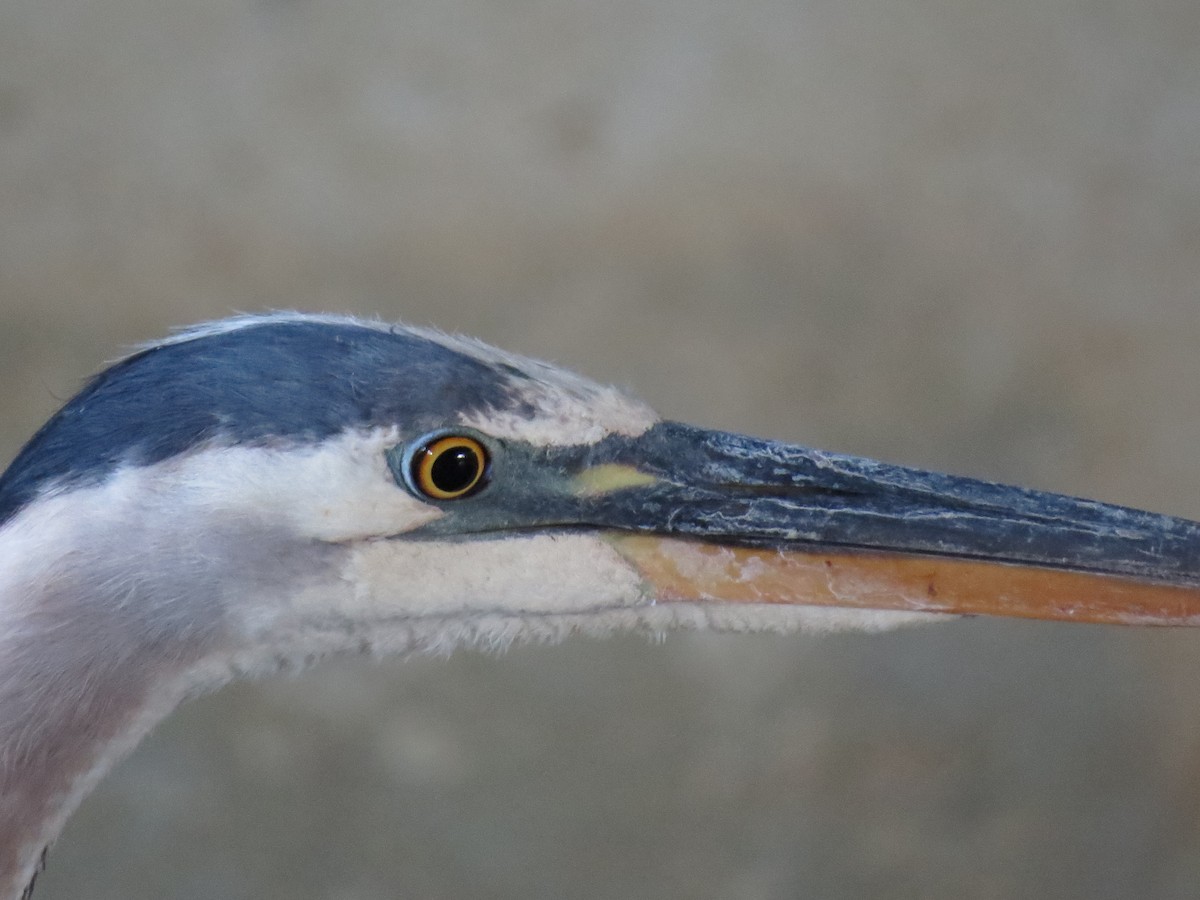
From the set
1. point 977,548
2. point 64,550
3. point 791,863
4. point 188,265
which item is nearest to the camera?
Result: point 64,550

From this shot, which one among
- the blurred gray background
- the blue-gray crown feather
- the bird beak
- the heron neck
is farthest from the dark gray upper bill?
the blurred gray background

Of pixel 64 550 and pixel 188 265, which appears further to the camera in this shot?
pixel 188 265

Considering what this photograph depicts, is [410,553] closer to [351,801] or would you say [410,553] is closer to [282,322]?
[282,322]

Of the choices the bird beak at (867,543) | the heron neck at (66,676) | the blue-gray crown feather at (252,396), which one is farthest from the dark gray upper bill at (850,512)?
the heron neck at (66,676)

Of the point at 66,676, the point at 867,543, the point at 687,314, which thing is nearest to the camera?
the point at 66,676

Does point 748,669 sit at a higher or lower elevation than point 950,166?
lower

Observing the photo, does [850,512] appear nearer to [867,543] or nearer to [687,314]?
[867,543]

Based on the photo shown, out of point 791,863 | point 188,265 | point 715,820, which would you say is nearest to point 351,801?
point 715,820

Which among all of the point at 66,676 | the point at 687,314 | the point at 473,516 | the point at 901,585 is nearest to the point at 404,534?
the point at 473,516

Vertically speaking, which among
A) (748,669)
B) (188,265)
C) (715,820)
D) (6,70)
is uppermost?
(6,70)
